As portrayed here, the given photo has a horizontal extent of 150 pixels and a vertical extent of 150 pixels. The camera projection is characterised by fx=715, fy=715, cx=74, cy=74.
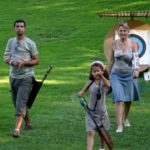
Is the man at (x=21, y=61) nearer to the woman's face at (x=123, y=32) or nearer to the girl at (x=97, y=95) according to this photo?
the woman's face at (x=123, y=32)

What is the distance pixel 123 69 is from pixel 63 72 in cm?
870

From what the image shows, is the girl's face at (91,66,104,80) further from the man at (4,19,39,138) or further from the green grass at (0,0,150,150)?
the man at (4,19,39,138)

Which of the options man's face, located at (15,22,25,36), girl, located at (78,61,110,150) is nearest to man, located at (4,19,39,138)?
man's face, located at (15,22,25,36)

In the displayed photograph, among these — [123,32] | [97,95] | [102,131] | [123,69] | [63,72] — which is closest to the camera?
[102,131]

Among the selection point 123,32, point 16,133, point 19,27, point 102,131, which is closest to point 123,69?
point 123,32

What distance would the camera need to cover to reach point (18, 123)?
36.9 ft

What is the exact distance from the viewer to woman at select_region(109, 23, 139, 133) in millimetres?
11672

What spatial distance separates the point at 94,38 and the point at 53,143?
17.0 m

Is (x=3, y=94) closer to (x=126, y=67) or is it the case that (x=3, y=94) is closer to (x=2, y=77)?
(x=2, y=77)

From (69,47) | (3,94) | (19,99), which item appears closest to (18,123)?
(19,99)

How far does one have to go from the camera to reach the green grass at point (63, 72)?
430 inches

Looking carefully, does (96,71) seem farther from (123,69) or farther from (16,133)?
(123,69)

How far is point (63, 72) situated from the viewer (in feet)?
67.2

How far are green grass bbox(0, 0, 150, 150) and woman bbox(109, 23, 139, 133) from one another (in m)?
0.53
